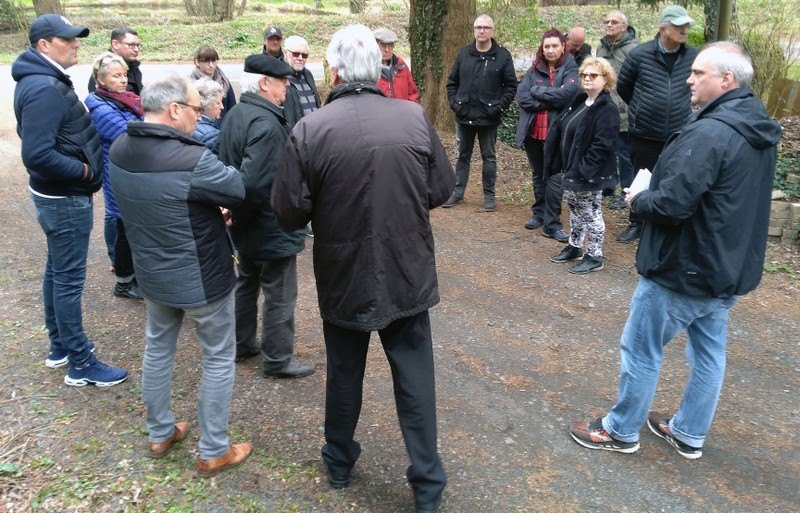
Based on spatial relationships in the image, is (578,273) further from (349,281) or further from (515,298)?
(349,281)

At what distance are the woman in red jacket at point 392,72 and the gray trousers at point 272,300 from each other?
380cm

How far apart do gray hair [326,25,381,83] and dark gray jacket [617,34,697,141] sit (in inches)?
164

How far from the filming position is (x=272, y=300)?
4.08 metres

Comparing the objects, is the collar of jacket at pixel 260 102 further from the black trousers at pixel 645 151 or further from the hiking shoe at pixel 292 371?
the black trousers at pixel 645 151

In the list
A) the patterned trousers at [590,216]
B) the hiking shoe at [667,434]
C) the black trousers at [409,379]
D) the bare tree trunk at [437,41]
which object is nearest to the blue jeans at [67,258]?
the black trousers at [409,379]

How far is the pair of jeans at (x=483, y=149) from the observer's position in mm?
7355

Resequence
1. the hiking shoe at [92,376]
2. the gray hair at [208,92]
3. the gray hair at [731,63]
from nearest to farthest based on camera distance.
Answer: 1. the gray hair at [731,63]
2. the hiking shoe at [92,376]
3. the gray hair at [208,92]

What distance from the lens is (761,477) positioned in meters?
3.36

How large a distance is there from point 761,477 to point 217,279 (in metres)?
2.92

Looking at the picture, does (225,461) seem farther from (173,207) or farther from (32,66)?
(32,66)

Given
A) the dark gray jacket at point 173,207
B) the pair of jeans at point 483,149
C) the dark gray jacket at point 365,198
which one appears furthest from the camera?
the pair of jeans at point 483,149

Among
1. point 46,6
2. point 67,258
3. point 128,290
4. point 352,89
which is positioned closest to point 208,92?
point 67,258

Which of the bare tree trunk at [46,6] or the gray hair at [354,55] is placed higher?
the bare tree trunk at [46,6]

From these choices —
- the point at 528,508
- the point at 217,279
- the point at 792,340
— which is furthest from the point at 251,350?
the point at 792,340
